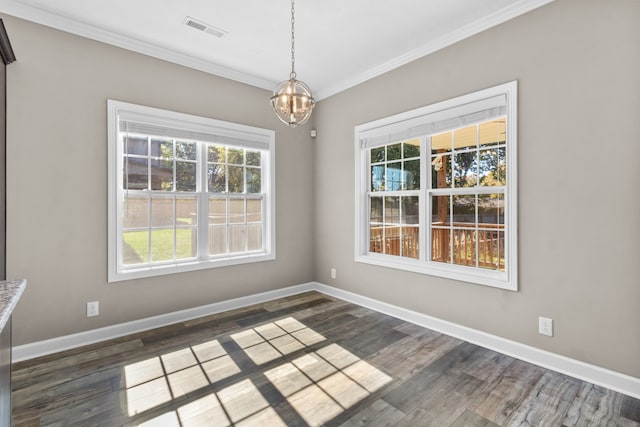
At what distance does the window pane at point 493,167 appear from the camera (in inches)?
114

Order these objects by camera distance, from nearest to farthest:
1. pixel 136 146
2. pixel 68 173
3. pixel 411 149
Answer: pixel 68 173 → pixel 136 146 → pixel 411 149

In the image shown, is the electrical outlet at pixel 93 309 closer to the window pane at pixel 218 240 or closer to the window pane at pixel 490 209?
the window pane at pixel 218 240

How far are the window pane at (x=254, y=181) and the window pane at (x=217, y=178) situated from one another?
1.12 feet

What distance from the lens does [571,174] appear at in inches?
95.4

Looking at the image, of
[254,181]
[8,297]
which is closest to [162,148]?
[254,181]

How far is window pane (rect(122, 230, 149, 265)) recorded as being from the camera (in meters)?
3.29

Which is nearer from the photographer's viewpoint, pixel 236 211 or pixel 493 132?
pixel 493 132

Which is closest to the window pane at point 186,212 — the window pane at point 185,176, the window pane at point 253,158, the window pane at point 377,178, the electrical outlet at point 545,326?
the window pane at point 185,176

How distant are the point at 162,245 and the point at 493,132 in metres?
3.59

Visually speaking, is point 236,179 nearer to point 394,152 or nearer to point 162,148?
point 162,148

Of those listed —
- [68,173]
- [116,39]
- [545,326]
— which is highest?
[116,39]

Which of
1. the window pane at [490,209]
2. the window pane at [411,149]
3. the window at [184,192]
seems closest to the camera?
the window pane at [490,209]

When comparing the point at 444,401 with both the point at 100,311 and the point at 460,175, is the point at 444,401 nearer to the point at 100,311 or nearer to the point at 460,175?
the point at 460,175

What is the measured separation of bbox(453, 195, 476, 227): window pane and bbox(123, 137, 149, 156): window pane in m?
3.31
